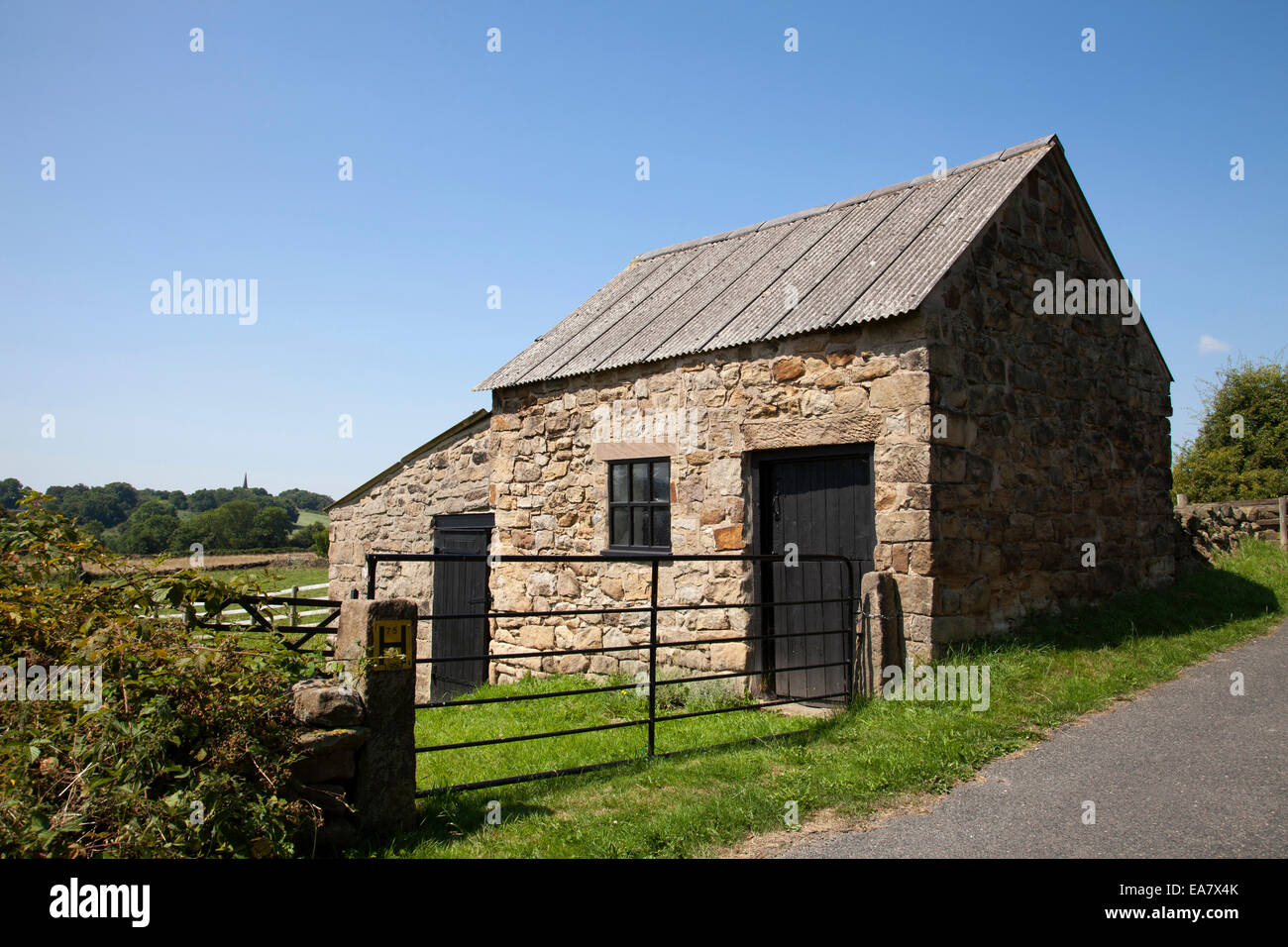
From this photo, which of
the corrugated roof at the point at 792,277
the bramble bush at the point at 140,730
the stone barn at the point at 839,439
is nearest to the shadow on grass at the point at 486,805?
the bramble bush at the point at 140,730

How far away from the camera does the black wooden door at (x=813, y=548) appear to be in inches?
295

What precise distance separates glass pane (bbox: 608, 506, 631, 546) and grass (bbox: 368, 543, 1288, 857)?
5.55 ft

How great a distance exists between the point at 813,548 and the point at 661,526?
6.15 feet

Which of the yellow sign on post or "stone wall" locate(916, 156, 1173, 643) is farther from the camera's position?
"stone wall" locate(916, 156, 1173, 643)

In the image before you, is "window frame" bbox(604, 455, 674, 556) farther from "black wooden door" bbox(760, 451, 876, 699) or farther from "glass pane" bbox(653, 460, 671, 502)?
"black wooden door" bbox(760, 451, 876, 699)

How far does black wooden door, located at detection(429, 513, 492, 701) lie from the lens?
11156 mm

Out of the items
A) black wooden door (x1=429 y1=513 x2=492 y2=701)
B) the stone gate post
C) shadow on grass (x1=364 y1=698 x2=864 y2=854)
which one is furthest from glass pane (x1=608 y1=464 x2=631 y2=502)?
the stone gate post

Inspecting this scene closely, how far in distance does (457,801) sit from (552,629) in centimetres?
537

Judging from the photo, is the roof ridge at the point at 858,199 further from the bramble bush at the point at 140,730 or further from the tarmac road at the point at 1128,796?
the bramble bush at the point at 140,730

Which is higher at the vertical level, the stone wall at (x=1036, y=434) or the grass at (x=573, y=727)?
the stone wall at (x=1036, y=434)

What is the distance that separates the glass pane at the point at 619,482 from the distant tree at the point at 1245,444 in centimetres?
1491

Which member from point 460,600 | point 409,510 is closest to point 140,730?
point 460,600
